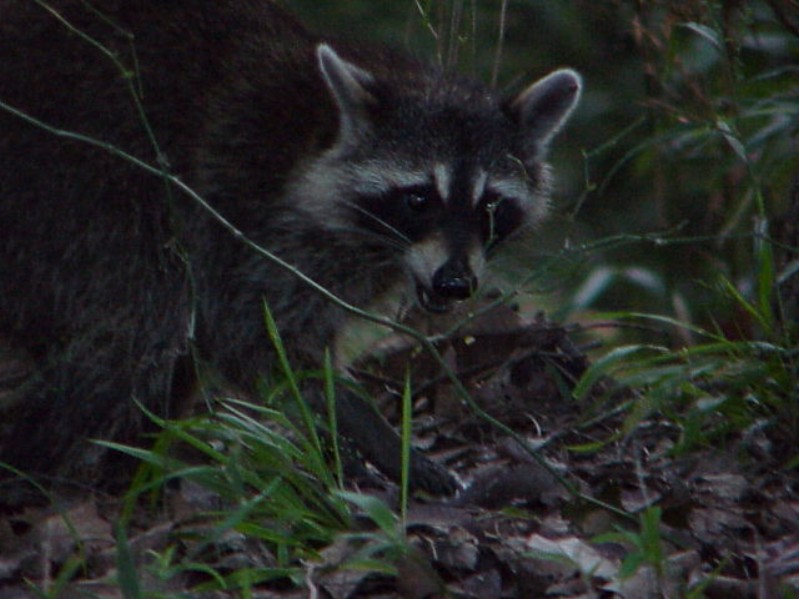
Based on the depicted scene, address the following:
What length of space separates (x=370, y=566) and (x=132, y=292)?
5.87 feet

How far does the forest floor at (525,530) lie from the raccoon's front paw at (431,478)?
0.08m

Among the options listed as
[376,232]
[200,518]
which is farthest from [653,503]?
[376,232]

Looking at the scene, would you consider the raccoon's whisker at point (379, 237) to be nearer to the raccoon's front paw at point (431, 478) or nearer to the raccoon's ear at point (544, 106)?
the raccoon's ear at point (544, 106)

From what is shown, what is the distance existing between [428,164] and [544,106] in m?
0.59

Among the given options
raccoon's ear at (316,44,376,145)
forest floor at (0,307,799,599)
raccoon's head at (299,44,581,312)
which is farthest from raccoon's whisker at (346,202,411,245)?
forest floor at (0,307,799,599)

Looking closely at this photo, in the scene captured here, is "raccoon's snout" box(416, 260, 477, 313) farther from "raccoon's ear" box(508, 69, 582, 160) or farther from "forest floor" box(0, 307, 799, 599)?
"raccoon's ear" box(508, 69, 582, 160)

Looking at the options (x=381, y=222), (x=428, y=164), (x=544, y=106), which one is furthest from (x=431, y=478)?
(x=544, y=106)

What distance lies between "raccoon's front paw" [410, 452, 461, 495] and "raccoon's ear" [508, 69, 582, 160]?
4.69 feet

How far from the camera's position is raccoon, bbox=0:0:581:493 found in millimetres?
4816

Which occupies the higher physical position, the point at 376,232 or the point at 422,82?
the point at 422,82

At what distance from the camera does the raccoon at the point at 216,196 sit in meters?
4.82

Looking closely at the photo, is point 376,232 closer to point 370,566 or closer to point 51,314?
point 51,314

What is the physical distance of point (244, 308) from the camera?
5.22 m

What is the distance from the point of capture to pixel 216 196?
5.17m
